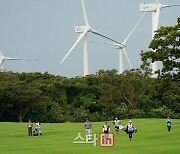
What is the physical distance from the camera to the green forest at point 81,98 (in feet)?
279

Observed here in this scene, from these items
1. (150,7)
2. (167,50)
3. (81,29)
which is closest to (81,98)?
(81,29)

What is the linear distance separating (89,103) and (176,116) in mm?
15764

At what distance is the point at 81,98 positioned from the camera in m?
94.0

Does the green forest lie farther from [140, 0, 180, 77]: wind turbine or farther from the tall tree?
the tall tree

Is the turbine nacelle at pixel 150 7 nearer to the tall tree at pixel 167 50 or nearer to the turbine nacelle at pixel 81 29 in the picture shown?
the turbine nacelle at pixel 81 29

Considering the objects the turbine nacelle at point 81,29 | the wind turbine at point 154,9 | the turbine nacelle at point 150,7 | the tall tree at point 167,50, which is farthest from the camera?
the turbine nacelle at point 81,29

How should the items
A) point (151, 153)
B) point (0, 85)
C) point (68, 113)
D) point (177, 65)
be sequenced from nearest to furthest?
point (151, 153)
point (177, 65)
point (0, 85)
point (68, 113)

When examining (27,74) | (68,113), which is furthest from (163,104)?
(27,74)

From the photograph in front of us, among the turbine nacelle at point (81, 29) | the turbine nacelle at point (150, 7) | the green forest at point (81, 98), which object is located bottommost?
the green forest at point (81, 98)

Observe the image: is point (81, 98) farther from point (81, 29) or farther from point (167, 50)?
point (167, 50)

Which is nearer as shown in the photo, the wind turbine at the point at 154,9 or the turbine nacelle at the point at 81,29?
the wind turbine at the point at 154,9

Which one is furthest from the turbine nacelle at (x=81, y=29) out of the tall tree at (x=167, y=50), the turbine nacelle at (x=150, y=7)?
the tall tree at (x=167, y=50)

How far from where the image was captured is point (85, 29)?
88812 mm

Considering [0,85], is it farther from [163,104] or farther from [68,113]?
[163,104]
